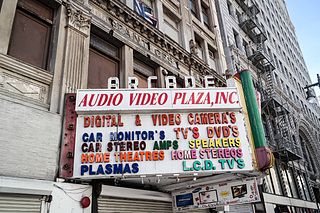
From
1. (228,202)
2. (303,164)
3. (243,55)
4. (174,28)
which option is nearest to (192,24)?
(174,28)

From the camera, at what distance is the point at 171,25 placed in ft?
50.9

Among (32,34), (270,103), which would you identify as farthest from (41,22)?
(270,103)

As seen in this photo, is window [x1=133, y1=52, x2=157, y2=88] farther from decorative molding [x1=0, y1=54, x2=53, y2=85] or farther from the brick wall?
the brick wall

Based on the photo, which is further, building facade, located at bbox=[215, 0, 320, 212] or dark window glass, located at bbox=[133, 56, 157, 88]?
building facade, located at bbox=[215, 0, 320, 212]

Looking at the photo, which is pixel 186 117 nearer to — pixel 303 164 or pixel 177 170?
pixel 177 170

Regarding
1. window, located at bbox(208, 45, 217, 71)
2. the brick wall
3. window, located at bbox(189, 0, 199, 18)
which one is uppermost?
window, located at bbox(189, 0, 199, 18)

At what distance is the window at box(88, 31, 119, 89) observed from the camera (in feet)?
30.6

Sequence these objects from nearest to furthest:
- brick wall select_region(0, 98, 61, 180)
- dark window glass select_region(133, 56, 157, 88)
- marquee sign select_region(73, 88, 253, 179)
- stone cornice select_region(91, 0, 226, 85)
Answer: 1. brick wall select_region(0, 98, 61, 180)
2. marquee sign select_region(73, 88, 253, 179)
3. stone cornice select_region(91, 0, 226, 85)
4. dark window glass select_region(133, 56, 157, 88)

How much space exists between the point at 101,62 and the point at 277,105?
20.1m

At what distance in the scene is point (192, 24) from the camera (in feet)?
56.3

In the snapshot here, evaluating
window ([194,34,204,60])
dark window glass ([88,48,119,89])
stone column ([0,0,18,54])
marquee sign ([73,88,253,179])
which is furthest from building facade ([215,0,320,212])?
stone column ([0,0,18,54])

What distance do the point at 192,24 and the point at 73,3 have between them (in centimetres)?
980

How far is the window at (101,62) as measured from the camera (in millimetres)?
9336

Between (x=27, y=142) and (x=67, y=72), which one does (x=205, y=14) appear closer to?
(x=67, y=72)
